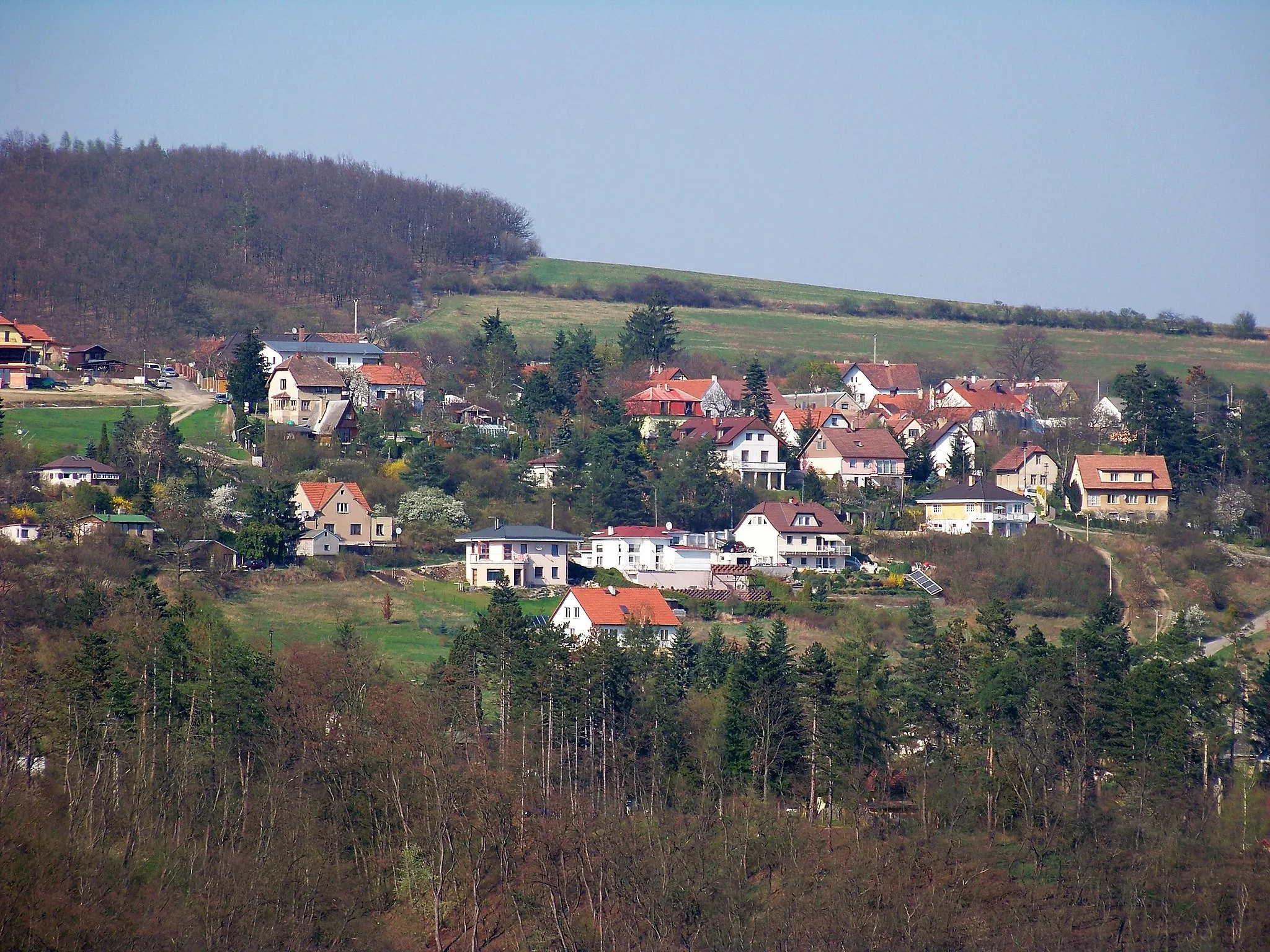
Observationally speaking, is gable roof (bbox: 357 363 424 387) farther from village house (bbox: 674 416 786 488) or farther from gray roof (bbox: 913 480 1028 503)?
gray roof (bbox: 913 480 1028 503)

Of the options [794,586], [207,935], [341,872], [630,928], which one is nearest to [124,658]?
[341,872]

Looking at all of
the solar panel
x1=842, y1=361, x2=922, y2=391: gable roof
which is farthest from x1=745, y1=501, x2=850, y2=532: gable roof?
x1=842, y1=361, x2=922, y2=391: gable roof

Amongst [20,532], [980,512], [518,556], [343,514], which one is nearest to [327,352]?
[343,514]

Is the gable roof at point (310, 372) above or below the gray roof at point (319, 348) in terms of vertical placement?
below

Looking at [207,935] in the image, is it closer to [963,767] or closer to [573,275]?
[963,767]

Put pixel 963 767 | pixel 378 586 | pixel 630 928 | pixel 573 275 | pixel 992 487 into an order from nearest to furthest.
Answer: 1. pixel 630 928
2. pixel 963 767
3. pixel 378 586
4. pixel 992 487
5. pixel 573 275

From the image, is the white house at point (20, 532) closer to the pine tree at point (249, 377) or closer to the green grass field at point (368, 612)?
the green grass field at point (368, 612)

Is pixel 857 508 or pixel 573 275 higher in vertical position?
pixel 573 275

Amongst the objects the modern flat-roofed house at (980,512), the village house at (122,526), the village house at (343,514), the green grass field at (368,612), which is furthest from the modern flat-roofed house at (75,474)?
the modern flat-roofed house at (980,512)
